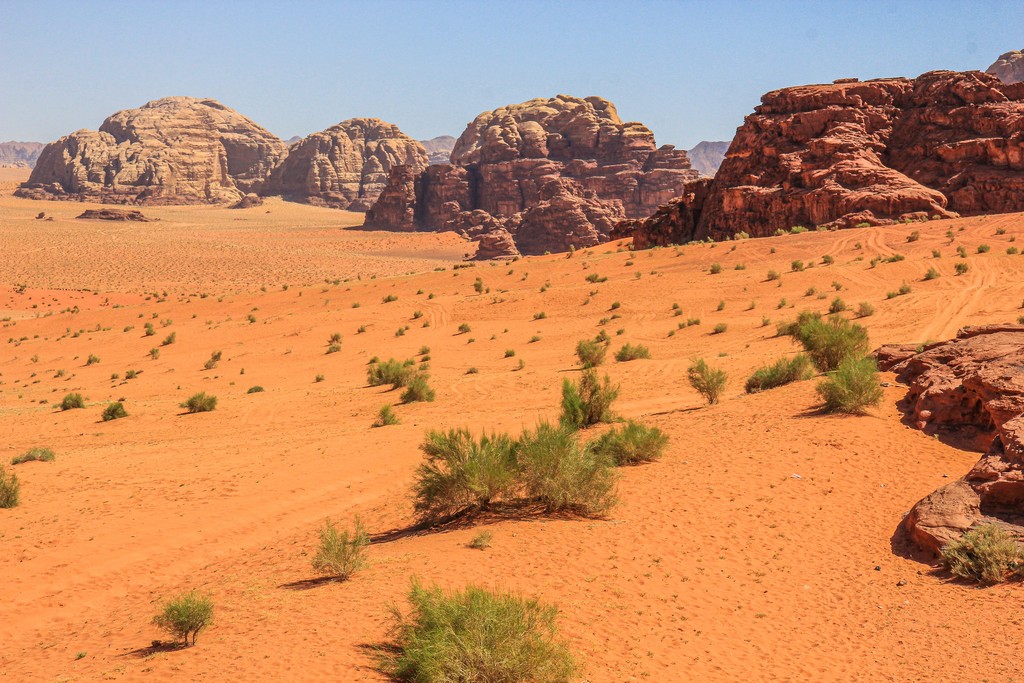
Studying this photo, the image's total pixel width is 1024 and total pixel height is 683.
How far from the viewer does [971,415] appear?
10883mm

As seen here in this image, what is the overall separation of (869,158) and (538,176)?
59.7 metres

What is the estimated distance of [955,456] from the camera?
10.3m

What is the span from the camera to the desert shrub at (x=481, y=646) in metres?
5.28

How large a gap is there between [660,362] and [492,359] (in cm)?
548

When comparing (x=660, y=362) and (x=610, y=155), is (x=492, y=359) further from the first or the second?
(x=610, y=155)

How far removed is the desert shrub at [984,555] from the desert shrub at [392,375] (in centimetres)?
1449

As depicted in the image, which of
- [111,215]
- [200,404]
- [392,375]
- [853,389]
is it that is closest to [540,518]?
[853,389]

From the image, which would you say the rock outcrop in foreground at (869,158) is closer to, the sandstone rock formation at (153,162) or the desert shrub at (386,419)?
the desert shrub at (386,419)

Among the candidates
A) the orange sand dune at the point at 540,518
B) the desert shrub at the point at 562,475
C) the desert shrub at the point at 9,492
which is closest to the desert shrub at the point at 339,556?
the orange sand dune at the point at 540,518

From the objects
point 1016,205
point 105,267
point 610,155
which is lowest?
point 105,267

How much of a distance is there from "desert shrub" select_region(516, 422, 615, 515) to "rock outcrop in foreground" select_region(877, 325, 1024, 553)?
307 centimetres

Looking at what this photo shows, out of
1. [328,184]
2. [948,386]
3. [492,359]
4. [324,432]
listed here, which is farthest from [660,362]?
[328,184]

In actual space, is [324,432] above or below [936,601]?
below

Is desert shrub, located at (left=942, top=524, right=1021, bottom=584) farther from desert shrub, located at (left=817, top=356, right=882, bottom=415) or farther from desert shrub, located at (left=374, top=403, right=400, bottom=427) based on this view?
desert shrub, located at (left=374, top=403, right=400, bottom=427)
